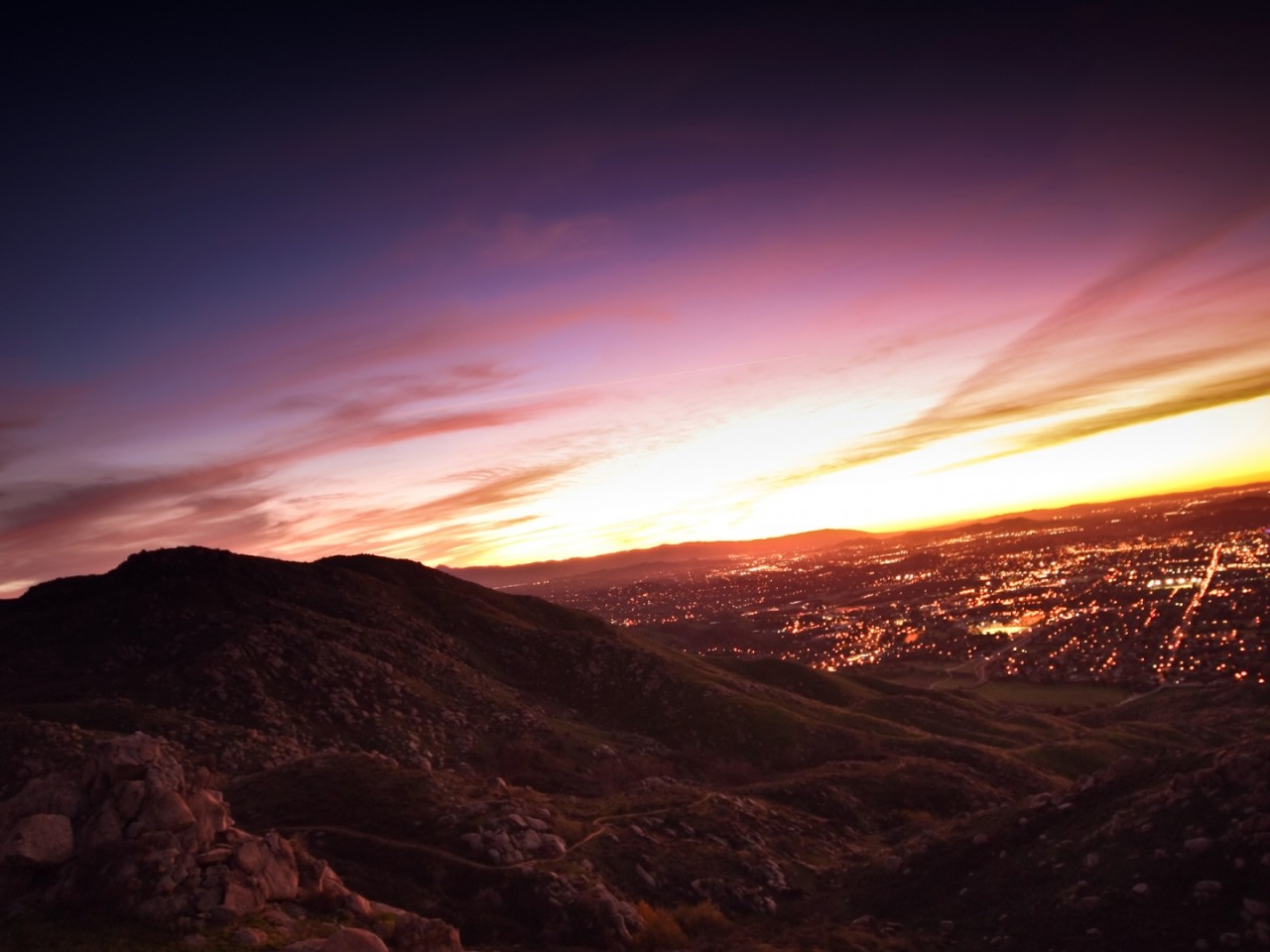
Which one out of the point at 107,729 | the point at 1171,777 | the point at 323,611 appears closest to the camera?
the point at 1171,777

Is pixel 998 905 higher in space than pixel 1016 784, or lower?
higher

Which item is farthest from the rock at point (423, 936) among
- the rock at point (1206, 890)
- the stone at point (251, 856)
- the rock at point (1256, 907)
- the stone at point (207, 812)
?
the rock at point (1256, 907)

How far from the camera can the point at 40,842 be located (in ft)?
66.4

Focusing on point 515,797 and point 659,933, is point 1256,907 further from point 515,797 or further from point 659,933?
point 515,797

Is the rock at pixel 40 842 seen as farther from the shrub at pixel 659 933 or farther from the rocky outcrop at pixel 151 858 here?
the shrub at pixel 659 933

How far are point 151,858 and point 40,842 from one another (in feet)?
10.7

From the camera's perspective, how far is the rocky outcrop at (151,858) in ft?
63.2

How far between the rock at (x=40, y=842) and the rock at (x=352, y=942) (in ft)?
28.8

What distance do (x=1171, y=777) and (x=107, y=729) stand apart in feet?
176

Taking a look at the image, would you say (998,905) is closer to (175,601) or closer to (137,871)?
(137,871)

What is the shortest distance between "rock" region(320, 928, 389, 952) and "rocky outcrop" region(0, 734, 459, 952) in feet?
0.14

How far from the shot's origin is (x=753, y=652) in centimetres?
16462

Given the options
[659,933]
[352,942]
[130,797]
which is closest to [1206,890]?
[659,933]

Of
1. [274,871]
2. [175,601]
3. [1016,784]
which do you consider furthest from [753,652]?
[274,871]
